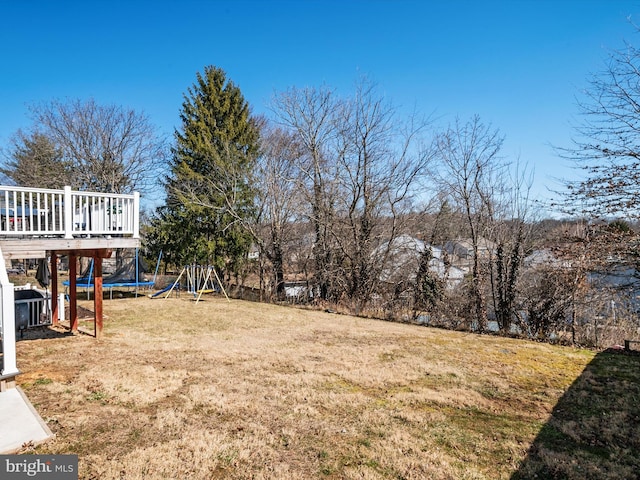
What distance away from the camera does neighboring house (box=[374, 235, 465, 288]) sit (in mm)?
11111

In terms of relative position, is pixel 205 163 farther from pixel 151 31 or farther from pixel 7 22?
pixel 7 22

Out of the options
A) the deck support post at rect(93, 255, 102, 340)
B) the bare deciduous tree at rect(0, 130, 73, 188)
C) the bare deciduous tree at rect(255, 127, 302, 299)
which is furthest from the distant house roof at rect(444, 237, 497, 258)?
the bare deciduous tree at rect(0, 130, 73, 188)

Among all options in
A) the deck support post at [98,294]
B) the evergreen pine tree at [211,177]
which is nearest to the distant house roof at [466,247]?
the evergreen pine tree at [211,177]

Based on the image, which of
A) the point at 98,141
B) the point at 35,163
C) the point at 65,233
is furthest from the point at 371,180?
the point at 35,163

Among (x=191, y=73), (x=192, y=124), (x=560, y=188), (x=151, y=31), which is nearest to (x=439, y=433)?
(x=560, y=188)

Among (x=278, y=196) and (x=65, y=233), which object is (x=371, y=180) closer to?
(x=278, y=196)

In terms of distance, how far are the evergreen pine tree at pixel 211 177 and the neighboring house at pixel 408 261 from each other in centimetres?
615

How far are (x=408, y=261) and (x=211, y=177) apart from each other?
359 inches

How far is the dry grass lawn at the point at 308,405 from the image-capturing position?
9.60 feet

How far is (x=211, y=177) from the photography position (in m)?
15.4

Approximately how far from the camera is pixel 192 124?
53.3 ft

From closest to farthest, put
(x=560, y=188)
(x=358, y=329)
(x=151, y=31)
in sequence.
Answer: (x=560, y=188), (x=358, y=329), (x=151, y=31)

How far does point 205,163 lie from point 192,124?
1963 millimetres

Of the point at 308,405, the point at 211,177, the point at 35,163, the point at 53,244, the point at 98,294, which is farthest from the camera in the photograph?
the point at 35,163
